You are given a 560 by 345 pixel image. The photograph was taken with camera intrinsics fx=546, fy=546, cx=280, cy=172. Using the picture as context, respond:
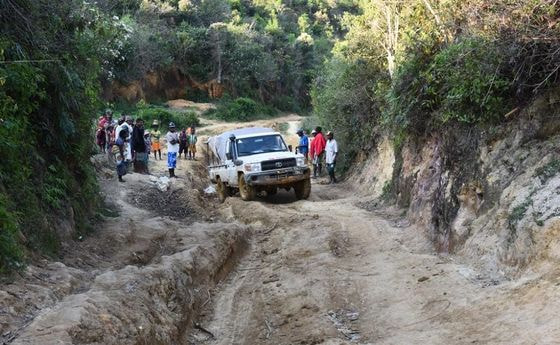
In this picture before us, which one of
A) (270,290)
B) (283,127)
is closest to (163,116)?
(283,127)

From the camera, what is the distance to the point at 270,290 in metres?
7.53

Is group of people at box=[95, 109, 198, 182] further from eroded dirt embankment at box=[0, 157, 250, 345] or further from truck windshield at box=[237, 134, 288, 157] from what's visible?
eroded dirt embankment at box=[0, 157, 250, 345]

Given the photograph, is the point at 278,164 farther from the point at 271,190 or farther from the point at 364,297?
the point at 364,297

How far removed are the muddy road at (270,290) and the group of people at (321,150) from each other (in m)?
5.79

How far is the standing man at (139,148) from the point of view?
14281mm

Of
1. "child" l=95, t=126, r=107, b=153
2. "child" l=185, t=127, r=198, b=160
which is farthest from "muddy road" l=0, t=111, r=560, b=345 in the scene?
"child" l=185, t=127, r=198, b=160

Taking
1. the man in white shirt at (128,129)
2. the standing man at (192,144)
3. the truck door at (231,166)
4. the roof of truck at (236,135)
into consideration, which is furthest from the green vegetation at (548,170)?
the standing man at (192,144)

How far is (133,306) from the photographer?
17.4ft

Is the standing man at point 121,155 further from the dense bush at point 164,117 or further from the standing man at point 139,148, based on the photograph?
the dense bush at point 164,117

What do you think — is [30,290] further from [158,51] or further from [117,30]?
[158,51]

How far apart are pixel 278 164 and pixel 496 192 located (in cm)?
698

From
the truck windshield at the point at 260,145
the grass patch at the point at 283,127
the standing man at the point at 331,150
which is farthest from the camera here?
the grass patch at the point at 283,127

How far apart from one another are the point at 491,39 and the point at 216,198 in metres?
10.0

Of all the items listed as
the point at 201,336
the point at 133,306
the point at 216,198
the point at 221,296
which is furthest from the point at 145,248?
the point at 216,198
